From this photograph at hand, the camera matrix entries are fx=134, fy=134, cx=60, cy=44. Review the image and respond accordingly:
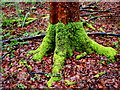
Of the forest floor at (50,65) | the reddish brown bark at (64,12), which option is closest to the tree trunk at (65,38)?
the reddish brown bark at (64,12)

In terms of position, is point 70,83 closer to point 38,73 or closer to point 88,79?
point 88,79

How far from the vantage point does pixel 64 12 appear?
193 inches

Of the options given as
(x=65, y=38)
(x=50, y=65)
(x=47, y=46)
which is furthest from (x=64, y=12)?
(x=50, y=65)

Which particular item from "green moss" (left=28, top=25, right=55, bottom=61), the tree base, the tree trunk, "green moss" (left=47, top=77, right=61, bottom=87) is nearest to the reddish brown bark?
the tree trunk

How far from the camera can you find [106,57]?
17.3 feet

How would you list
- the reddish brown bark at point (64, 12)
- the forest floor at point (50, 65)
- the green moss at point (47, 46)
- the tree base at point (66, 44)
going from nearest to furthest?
the forest floor at point (50, 65) < the reddish brown bark at point (64, 12) < the tree base at point (66, 44) < the green moss at point (47, 46)

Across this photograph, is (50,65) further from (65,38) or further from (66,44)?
(65,38)

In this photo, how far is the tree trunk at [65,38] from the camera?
4.93 m

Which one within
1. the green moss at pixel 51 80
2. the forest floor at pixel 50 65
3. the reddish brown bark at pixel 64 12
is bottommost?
the green moss at pixel 51 80

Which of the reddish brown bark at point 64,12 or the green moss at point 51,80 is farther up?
the reddish brown bark at point 64,12

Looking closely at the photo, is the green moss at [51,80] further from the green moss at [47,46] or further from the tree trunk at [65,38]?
the green moss at [47,46]

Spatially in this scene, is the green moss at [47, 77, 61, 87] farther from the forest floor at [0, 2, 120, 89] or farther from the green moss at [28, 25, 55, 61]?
the green moss at [28, 25, 55, 61]

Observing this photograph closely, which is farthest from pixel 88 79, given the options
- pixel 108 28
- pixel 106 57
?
pixel 108 28

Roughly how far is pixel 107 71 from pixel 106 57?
2.79 ft
